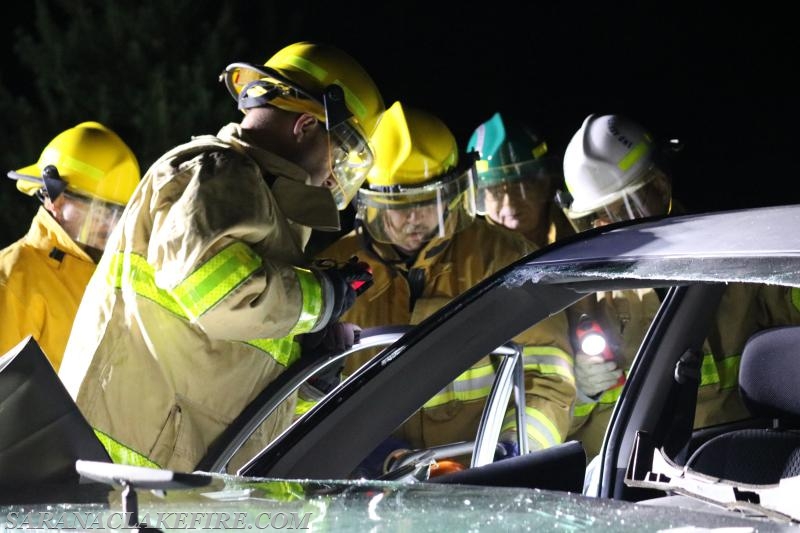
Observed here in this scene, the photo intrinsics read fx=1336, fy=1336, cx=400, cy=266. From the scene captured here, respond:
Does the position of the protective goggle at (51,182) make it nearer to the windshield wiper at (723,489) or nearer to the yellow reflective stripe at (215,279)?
the yellow reflective stripe at (215,279)

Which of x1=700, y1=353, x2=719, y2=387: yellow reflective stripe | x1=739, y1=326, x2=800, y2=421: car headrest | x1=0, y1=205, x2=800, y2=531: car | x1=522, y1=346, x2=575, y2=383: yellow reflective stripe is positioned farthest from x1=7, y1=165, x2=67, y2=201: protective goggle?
x1=739, y1=326, x2=800, y2=421: car headrest

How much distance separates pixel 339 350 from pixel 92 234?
2630 mm

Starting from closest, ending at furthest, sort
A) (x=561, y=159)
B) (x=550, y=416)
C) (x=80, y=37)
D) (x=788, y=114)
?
(x=550, y=416), (x=561, y=159), (x=80, y=37), (x=788, y=114)

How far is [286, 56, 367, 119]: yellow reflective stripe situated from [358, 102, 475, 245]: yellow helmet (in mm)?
1346

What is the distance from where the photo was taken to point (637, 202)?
17.3ft

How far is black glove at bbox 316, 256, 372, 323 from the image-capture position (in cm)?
355

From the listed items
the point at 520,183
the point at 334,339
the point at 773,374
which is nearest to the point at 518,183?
the point at 520,183

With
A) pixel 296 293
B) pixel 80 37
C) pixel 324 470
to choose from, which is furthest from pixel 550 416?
pixel 80 37

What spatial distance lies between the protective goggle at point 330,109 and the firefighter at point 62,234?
1.61m

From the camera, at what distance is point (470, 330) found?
2.60 metres

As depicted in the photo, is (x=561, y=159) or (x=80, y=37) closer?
(x=561, y=159)

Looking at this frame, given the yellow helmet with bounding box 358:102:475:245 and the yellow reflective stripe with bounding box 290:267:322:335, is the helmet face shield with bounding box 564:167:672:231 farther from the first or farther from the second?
the yellow reflective stripe with bounding box 290:267:322:335

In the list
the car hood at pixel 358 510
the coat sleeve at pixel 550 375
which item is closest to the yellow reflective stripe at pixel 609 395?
the coat sleeve at pixel 550 375

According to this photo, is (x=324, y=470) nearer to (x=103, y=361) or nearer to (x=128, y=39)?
(x=103, y=361)
